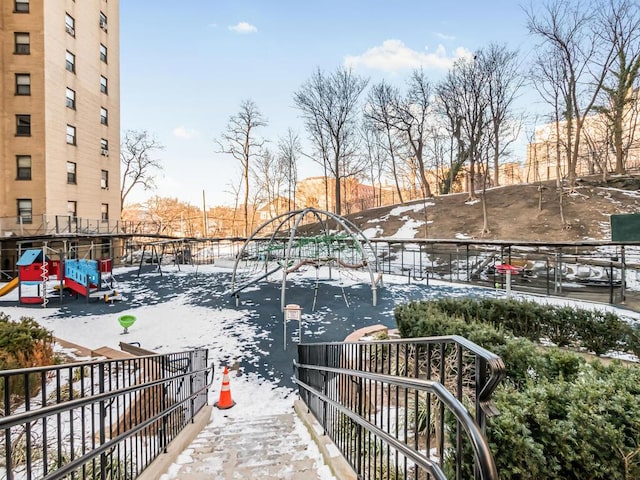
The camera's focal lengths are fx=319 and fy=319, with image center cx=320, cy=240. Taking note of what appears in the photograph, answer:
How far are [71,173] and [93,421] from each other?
2401 centimetres

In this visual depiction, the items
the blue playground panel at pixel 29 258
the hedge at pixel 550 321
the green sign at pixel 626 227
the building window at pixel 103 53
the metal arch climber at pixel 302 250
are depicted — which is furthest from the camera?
the building window at pixel 103 53

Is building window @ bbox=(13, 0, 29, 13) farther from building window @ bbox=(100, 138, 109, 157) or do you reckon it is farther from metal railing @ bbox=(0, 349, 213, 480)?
metal railing @ bbox=(0, 349, 213, 480)

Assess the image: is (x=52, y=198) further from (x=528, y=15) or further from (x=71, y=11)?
(x=528, y=15)

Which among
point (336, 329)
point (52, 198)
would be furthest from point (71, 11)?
point (336, 329)

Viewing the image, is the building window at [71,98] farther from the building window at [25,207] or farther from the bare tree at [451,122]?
the bare tree at [451,122]

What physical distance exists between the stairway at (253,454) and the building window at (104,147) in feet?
82.2

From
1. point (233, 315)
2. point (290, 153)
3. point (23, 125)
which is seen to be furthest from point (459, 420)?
point (290, 153)

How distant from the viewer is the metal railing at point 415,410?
1221 millimetres

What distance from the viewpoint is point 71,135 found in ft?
68.2

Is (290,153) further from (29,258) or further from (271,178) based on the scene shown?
(29,258)

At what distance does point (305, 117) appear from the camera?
3625 cm

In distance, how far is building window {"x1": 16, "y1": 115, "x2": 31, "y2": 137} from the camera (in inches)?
746

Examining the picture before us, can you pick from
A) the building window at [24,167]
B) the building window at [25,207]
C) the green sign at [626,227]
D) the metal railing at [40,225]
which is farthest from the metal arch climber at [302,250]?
the building window at [24,167]

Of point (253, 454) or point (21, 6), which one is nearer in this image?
point (253, 454)
